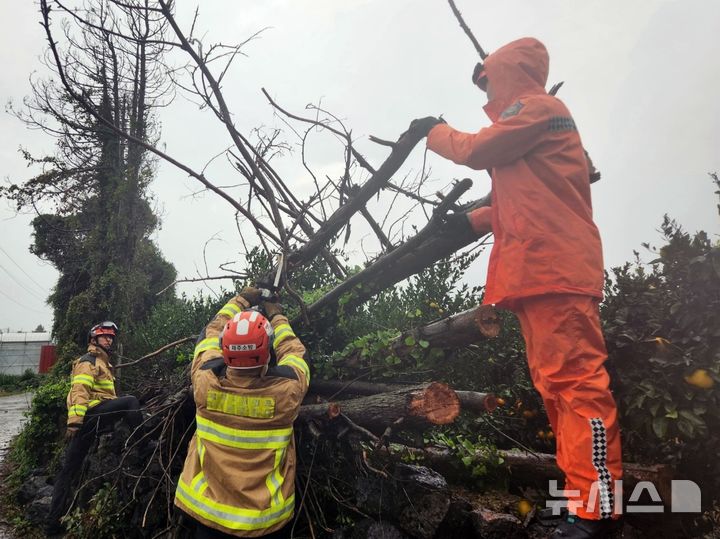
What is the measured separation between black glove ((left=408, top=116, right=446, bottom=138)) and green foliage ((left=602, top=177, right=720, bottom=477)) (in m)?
1.87

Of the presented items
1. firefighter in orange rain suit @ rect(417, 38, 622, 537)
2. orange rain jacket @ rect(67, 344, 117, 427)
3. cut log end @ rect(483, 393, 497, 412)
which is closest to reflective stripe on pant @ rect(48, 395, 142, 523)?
orange rain jacket @ rect(67, 344, 117, 427)

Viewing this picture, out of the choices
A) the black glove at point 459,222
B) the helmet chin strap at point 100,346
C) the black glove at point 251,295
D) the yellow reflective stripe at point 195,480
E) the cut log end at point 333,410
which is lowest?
the yellow reflective stripe at point 195,480

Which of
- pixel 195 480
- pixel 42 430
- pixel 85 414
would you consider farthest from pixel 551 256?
pixel 42 430

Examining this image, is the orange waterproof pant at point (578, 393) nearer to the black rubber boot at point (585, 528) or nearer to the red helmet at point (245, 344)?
the black rubber boot at point (585, 528)

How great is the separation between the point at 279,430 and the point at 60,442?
6685 mm

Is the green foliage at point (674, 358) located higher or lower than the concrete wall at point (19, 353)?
higher

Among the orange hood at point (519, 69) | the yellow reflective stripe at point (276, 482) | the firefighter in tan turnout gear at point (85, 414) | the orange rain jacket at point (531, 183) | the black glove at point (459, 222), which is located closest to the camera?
the orange rain jacket at point (531, 183)

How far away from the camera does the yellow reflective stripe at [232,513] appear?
257cm

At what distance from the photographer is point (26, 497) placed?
642cm

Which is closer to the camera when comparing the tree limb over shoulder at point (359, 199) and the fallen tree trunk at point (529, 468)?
the fallen tree trunk at point (529, 468)

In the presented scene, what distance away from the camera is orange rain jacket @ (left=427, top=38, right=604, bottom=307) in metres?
2.19

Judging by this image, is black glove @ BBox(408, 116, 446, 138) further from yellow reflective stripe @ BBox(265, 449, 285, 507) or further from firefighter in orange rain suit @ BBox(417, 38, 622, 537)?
yellow reflective stripe @ BBox(265, 449, 285, 507)

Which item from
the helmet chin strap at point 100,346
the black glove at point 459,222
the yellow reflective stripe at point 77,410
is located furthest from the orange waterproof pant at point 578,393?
the helmet chin strap at point 100,346

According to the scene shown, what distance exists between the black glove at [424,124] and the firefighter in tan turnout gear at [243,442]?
1580 mm
